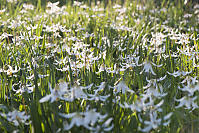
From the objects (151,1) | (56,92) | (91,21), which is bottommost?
(56,92)

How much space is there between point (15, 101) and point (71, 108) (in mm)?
651

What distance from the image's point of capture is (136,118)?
1.60 metres

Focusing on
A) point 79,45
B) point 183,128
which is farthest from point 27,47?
→ point 183,128

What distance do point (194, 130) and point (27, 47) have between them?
6.10 feet

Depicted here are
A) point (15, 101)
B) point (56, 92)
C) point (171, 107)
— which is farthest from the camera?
point (15, 101)

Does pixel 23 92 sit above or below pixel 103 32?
below

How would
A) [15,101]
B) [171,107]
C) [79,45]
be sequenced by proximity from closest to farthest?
[171,107] < [15,101] < [79,45]

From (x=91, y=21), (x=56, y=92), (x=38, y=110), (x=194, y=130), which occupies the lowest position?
(x=194, y=130)

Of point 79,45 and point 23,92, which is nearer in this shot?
point 23,92

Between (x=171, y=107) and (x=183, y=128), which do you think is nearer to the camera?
(x=183, y=128)

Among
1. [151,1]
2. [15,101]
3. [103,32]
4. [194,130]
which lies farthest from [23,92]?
[151,1]

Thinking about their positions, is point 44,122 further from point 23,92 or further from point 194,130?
point 194,130

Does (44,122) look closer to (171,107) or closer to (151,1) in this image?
(171,107)

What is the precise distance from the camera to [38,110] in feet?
5.10
